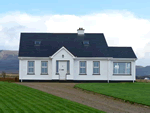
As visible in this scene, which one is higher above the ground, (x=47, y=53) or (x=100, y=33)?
(x=100, y=33)

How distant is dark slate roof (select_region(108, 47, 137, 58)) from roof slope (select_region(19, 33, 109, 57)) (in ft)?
2.91

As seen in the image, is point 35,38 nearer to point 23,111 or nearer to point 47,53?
point 47,53

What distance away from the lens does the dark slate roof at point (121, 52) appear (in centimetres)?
4237

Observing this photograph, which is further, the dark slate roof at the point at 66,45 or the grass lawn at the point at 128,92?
the dark slate roof at the point at 66,45

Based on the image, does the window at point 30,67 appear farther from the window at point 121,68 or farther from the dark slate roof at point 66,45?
the window at point 121,68

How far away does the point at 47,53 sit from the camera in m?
41.9

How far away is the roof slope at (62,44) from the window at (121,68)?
1.84 metres

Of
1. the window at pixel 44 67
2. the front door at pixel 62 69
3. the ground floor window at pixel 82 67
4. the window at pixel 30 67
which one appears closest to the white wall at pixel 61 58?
the front door at pixel 62 69

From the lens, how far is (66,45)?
43594 mm

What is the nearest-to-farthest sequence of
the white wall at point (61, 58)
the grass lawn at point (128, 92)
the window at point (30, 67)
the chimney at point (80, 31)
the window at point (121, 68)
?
the grass lawn at point (128, 92) < the white wall at point (61, 58) < the window at point (30, 67) < the window at point (121, 68) < the chimney at point (80, 31)

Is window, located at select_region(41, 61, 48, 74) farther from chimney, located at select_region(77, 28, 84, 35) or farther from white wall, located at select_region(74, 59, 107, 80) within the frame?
chimney, located at select_region(77, 28, 84, 35)

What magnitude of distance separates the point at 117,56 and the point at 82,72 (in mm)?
4922

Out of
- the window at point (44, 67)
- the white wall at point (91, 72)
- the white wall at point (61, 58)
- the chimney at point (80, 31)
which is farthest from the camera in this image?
the chimney at point (80, 31)

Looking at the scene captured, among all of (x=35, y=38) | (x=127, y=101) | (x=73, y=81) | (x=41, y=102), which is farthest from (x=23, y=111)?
(x=35, y=38)
